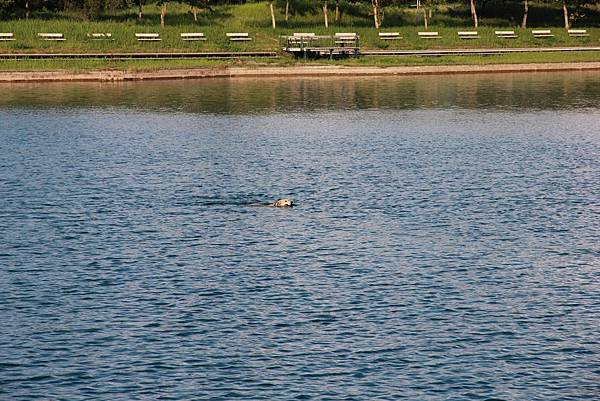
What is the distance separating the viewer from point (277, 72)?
115625 millimetres

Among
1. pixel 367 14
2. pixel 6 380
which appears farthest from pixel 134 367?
pixel 367 14

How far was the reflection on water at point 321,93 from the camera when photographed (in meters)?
95.4

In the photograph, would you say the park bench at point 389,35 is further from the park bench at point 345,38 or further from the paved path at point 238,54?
the park bench at point 345,38

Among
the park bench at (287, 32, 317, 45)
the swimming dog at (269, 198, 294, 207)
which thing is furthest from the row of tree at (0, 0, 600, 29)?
the swimming dog at (269, 198, 294, 207)

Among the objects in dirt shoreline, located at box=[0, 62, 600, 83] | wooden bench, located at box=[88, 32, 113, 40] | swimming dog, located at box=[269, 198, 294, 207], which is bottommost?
swimming dog, located at box=[269, 198, 294, 207]

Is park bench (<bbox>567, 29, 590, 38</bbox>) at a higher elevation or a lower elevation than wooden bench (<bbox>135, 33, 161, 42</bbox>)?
lower

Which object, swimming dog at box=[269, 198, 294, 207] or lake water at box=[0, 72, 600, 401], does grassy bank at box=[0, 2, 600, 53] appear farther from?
swimming dog at box=[269, 198, 294, 207]

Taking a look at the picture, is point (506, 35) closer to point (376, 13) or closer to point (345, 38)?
point (376, 13)

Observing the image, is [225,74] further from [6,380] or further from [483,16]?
[6,380]

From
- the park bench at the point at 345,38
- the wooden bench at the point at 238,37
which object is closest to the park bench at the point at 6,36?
the wooden bench at the point at 238,37

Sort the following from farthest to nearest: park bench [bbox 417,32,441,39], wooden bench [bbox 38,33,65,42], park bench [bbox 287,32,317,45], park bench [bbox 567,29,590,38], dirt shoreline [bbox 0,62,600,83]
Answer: park bench [bbox 567,29,590,38], park bench [bbox 417,32,441,39], park bench [bbox 287,32,317,45], wooden bench [bbox 38,33,65,42], dirt shoreline [bbox 0,62,600,83]

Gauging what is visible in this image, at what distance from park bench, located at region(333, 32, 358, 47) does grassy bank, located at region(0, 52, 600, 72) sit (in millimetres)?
2021

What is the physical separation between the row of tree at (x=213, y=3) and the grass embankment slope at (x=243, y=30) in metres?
1.05

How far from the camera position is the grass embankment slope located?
114 metres
